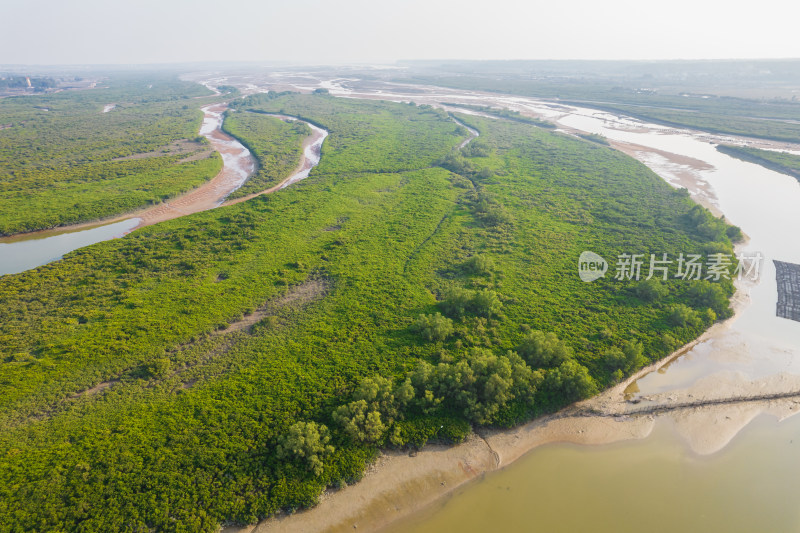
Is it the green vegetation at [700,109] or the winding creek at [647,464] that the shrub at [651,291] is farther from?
the green vegetation at [700,109]

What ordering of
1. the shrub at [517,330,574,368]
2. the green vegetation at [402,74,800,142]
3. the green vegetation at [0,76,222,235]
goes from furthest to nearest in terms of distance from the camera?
the green vegetation at [402,74,800,142] → the green vegetation at [0,76,222,235] → the shrub at [517,330,574,368]

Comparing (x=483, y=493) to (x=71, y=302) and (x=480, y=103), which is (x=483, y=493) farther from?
(x=480, y=103)

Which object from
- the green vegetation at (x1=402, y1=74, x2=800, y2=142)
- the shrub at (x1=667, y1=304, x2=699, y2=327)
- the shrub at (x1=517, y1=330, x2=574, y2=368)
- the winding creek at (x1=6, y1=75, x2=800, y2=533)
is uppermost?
the green vegetation at (x1=402, y1=74, x2=800, y2=142)

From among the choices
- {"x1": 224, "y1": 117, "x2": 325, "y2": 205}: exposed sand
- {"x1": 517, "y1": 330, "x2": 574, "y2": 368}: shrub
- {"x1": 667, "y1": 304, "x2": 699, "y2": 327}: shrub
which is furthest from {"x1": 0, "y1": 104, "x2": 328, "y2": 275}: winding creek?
{"x1": 667, "y1": 304, "x2": 699, "y2": 327}: shrub

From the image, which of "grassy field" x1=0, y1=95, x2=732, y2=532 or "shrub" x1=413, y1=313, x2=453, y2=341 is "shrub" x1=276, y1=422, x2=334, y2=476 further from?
"shrub" x1=413, y1=313, x2=453, y2=341

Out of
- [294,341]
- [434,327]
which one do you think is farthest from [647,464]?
[294,341]

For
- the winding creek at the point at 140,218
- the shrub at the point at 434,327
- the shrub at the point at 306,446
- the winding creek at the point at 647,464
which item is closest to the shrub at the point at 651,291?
the winding creek at the point at 647,464

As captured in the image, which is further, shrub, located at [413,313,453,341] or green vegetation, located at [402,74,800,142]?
green vegetation, located at [402,74,800,142]
